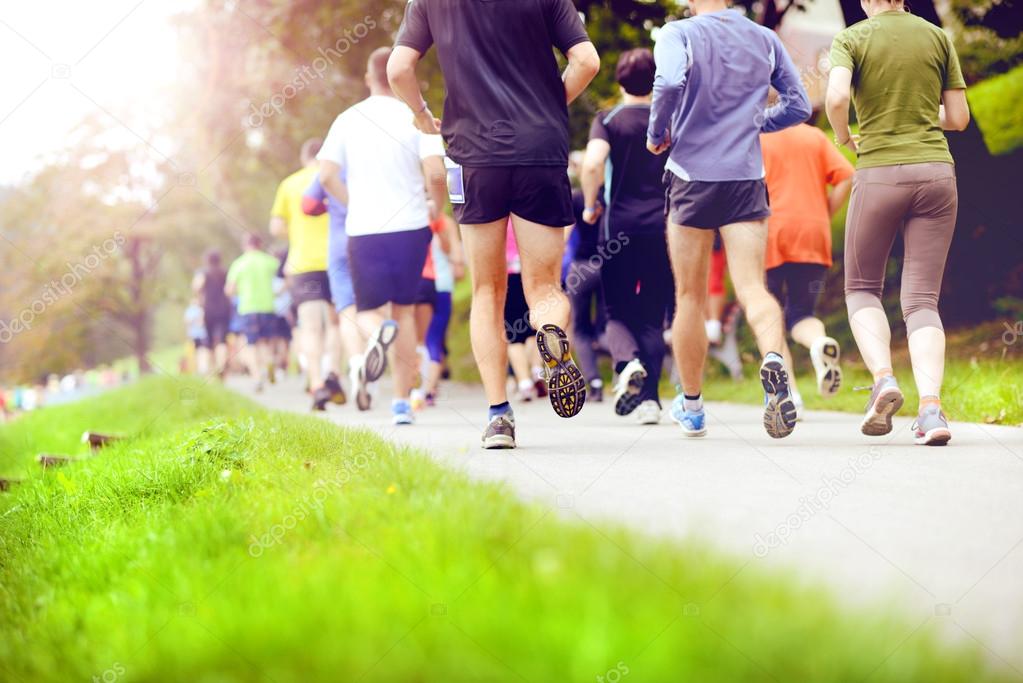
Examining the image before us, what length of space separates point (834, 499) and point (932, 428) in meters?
1.68

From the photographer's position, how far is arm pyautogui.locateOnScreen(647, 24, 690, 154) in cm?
558

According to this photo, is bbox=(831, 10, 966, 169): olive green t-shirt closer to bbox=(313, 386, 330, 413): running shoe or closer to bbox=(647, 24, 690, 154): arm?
bbox=(647, 24, 690, 154): arm

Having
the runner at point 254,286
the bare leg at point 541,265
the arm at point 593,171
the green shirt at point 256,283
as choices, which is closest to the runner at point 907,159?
the bare leg at point 541,265

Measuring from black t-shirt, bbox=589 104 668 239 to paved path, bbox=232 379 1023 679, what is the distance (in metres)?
1.42

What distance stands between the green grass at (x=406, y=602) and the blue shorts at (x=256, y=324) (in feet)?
32.5

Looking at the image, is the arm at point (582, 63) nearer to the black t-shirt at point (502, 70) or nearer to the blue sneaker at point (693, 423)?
the black t-shirt at point (502, 70)

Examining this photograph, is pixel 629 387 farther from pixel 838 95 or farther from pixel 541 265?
pixel 838 95

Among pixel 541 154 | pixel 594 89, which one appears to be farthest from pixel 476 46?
pixel 594 89

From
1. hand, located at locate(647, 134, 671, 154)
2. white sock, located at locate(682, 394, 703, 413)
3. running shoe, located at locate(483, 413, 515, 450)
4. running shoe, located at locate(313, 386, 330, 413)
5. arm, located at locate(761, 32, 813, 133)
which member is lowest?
running shoe, located at locate(313, 386, 330, 413)

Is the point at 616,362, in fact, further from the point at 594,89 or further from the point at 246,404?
the point at 594,89

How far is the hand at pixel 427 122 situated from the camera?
5.67 m

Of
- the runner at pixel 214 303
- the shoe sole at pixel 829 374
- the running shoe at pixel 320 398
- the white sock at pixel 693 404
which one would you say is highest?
the white sock at pixel 693 404

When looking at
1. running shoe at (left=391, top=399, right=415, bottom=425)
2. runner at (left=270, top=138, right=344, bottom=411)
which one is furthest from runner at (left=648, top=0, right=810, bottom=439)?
runner at (left=270, top=138, right=344, bottom=411)
